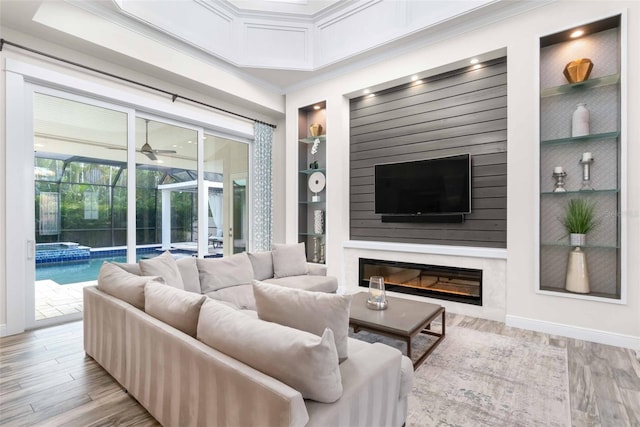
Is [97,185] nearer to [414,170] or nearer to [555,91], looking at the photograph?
[414,170]

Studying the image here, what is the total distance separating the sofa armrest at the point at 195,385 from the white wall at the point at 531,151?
3.24 m

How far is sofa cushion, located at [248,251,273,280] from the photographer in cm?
389

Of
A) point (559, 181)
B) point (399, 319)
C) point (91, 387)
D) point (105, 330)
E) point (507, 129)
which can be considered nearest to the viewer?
point (91, 387)

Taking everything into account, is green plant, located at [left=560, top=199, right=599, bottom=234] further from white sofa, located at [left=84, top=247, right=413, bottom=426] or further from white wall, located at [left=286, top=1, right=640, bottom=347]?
white sofa, located at [left=84, top=247, right=413, bottom=426]

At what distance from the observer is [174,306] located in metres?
1.74

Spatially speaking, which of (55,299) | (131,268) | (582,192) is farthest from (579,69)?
(55,299)

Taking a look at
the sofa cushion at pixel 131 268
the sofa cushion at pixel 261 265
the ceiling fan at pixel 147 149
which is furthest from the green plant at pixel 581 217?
the ceiling fan at pixel 147 149

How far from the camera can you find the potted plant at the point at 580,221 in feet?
10.4

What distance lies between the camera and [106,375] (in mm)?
2361

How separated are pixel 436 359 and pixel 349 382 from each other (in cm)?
166

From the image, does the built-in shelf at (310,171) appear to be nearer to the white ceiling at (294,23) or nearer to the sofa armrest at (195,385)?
the white ceiling at (294,23)

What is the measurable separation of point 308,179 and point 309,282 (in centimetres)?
230

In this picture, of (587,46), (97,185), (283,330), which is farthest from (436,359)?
(97,185)

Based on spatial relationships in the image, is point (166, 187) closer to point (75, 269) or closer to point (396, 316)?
point (75, 269)
